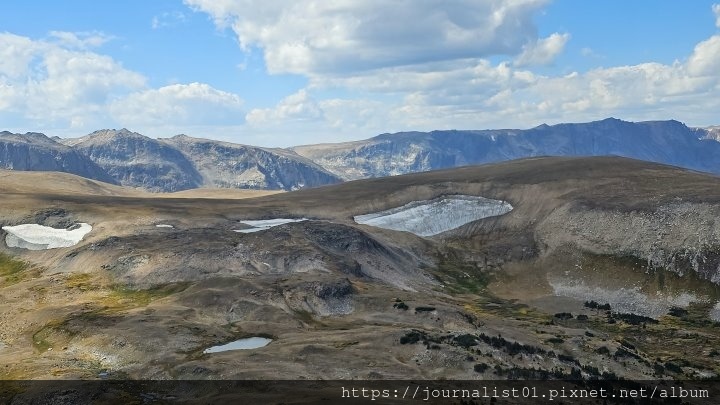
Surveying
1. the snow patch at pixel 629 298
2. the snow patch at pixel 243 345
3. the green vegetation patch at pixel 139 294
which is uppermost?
the green vegetation patch at pixel 139 294

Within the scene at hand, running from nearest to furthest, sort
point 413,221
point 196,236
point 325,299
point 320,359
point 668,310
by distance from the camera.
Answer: point 320,359 → point 325,299 → point 668,310 → point 196,236 → point 413,221

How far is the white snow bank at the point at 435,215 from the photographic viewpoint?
606ft

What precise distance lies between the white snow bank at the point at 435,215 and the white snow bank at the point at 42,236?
79403 mm

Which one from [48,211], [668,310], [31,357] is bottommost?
[668,310]

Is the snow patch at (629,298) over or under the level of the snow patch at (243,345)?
under

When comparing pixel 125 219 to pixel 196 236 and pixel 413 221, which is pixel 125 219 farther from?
pixel 413 221

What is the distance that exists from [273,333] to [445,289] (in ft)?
193

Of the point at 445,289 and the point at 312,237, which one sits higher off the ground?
the point at 312,237

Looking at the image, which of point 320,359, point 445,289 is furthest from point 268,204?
point 320,359

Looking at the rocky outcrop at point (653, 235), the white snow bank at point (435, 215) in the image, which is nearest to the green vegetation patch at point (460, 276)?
the rocky outcrop at point (653, 235)

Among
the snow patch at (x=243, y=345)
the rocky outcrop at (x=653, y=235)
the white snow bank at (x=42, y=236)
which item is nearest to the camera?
the snow patch at (x=243, y=345)

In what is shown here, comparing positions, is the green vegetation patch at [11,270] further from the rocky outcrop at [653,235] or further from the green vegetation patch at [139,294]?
the rocky outcrop at [653,235]

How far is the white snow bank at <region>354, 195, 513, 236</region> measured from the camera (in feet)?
606

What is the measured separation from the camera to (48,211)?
155125mm
